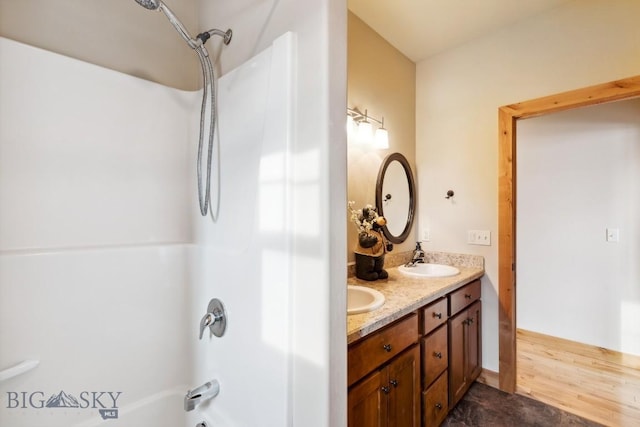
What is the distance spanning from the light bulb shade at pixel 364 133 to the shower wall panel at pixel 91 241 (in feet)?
3.71

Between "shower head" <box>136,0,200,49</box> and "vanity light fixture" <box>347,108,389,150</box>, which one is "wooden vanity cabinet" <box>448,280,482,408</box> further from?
"shower head" <box>136,0,200,49</box>

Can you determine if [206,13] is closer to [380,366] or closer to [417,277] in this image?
[380,366]

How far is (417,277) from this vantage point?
191 cm

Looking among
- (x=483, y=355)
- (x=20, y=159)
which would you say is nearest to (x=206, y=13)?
(x=20, y=159)

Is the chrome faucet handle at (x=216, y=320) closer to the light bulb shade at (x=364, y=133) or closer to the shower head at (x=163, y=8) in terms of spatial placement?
the shower head at (x=163, y=8)

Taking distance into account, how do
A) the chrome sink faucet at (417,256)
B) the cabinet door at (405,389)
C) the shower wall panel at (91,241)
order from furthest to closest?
the chrome sink faucet at (417,256)
the cabinet door at (405,389)
the shower wall panel at (91,241)

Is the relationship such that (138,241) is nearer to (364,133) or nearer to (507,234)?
(364,133)

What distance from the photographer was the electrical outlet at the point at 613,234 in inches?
99.0

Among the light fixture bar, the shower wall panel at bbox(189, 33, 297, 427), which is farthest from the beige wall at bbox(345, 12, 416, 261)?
the shower wall panel at bbox(189, 33, 297, 427)

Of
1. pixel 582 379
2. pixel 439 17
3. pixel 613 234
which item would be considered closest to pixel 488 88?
pixel 439 17

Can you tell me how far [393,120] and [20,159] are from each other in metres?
2.28

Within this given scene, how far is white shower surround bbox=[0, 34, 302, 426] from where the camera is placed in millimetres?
941

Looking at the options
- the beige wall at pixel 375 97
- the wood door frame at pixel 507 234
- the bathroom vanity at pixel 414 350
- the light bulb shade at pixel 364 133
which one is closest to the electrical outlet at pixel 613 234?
the wood door frame at pixel 507 234

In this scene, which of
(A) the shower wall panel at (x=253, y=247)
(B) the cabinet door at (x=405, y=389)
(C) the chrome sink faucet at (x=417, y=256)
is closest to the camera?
(A) the shower wall panel at (x=253, y=247)
